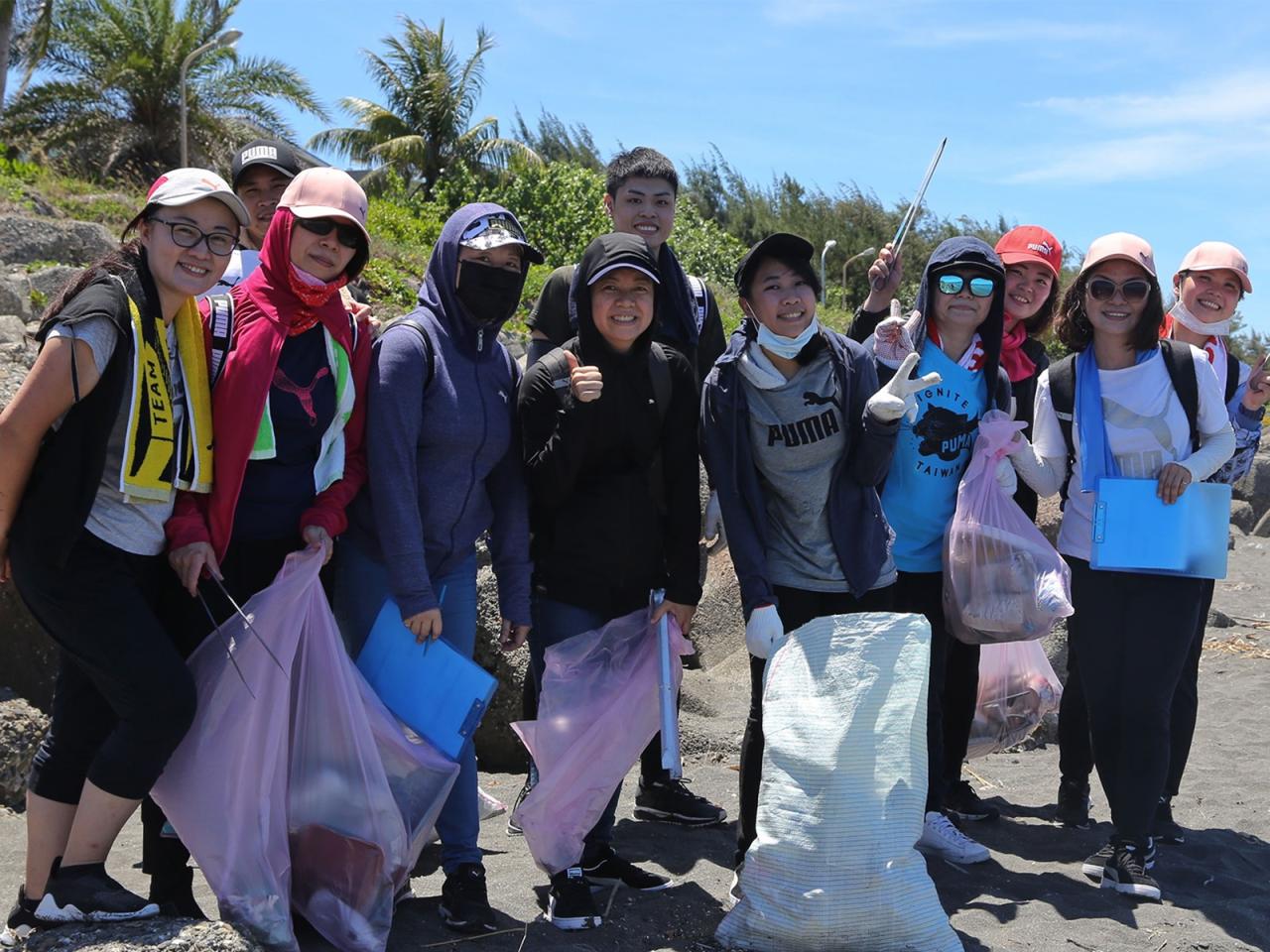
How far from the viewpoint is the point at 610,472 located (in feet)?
11.4

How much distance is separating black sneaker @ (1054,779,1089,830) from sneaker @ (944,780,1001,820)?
0.82ft

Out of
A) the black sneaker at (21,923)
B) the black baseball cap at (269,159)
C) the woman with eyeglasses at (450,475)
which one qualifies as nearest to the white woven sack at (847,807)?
the woman with eyeglasses at (450,475)

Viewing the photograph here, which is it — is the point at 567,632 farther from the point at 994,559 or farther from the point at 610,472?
the point at 994,559


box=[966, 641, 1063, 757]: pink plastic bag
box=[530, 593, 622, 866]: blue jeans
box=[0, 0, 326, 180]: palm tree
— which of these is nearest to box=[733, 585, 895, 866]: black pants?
box=[530, 593, 622, 866]: blue jeans

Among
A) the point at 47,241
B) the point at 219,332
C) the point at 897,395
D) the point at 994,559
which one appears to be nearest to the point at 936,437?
the point at 994,559

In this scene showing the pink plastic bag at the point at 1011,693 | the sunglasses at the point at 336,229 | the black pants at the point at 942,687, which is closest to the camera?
the sunglasses at the point at 336,229

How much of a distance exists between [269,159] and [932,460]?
2.34m

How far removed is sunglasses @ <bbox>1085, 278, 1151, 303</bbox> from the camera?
381cm

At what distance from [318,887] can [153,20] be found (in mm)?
23124

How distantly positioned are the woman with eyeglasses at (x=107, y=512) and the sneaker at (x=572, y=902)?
1097mm

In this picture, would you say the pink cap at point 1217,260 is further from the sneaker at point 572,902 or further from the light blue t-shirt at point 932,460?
the sneaker at point 572,902

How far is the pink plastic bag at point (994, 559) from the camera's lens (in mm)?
3807

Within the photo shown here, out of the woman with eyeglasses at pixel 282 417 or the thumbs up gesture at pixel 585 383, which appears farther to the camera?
the thumbs up gesture at pixel 585 383

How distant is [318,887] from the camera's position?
2998 millimetres
